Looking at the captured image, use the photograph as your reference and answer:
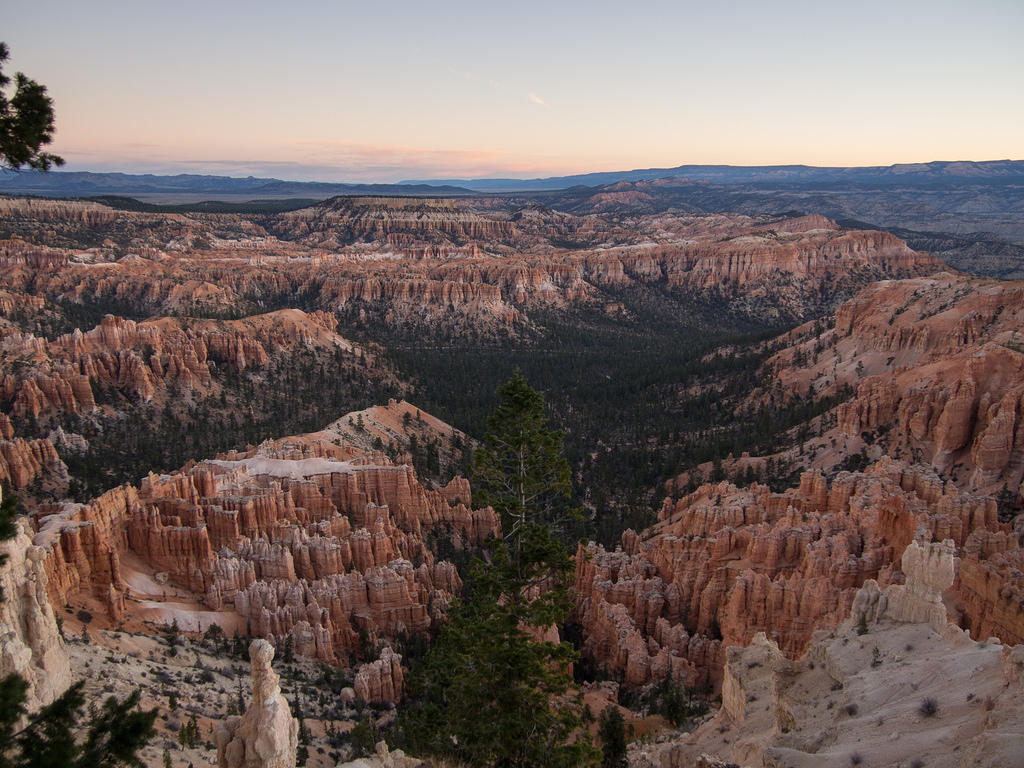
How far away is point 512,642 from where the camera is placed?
14234mm

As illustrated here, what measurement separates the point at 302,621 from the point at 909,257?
146628mm

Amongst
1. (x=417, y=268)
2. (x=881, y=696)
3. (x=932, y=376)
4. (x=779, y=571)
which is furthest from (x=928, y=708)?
(x=417, y=268)

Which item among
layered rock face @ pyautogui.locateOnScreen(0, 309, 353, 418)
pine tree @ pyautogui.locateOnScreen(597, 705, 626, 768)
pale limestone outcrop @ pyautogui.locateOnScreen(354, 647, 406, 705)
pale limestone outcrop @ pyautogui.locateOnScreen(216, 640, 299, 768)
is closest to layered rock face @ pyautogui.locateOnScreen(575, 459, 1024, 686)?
pine tree @ pyautogui.locateOnScreen(597, 705, 626, 768)

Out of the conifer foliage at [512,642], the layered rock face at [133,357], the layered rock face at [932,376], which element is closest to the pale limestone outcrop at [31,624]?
the conifer foliage at [512,642]

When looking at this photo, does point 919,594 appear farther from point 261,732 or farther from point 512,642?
point 261,732

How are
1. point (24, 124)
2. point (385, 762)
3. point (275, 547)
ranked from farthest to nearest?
point (275, 547), point (385, 762), point (24, 124)

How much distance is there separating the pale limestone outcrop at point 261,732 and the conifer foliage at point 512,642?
13.1ft

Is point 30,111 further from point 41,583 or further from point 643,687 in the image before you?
point 643,687

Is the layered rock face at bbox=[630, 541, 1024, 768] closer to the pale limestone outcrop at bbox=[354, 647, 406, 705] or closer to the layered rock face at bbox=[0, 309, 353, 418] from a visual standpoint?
the pale limestone outcrop at bbox=[354, 647, 406, 705]

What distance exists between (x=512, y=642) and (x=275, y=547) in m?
20.7

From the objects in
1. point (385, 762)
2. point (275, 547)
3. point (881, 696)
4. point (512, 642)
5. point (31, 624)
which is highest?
point (31, 624)

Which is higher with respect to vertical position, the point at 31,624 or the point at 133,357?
the point at 31,624

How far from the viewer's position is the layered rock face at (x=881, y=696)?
11.0 meters

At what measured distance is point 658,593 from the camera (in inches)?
1229
